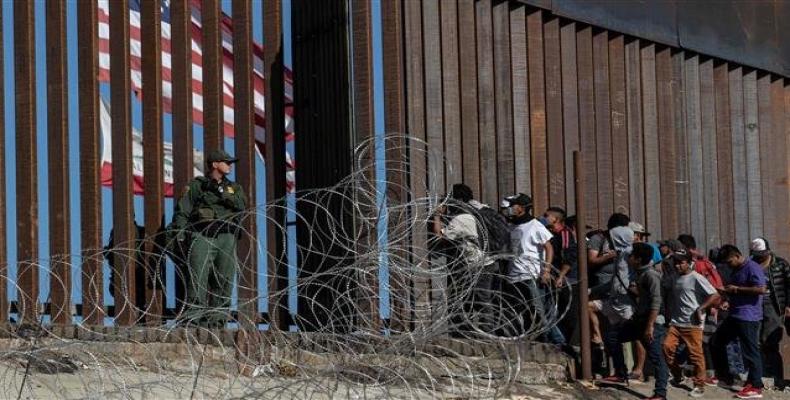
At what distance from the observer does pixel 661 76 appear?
16.0 m

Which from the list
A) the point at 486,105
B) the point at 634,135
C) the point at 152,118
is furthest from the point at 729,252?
the point at 152,118

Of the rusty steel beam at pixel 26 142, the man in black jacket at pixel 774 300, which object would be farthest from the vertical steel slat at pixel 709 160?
the rusty steel beam at pixel 26 142

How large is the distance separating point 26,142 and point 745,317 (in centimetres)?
597

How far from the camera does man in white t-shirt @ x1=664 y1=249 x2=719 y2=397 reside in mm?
13266

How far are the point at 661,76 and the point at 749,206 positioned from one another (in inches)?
70.4

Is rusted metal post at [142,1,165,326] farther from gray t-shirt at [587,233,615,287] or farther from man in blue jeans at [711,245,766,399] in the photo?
man in blue jeans at [711,245,766,399]

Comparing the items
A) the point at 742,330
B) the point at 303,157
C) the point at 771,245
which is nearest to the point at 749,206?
the point at 771,245

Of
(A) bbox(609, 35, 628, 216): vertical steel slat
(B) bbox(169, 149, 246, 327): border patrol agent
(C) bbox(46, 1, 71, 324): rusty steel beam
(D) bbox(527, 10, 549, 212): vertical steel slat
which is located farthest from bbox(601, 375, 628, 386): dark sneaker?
(C) bbox(46, 1, 71, 324): rusty steel beam

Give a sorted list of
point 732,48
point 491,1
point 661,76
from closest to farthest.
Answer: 1. point 491,1
2. point 661,76
3. point 732,48

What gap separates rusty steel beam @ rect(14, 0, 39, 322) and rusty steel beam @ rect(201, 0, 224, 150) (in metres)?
1.57

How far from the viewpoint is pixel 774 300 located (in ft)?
47.4

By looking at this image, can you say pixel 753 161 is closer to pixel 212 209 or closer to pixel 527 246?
pixel 527 246

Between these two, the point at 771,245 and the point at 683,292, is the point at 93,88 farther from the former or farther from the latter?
the point at 771,245

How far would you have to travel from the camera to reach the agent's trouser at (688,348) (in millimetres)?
13250
